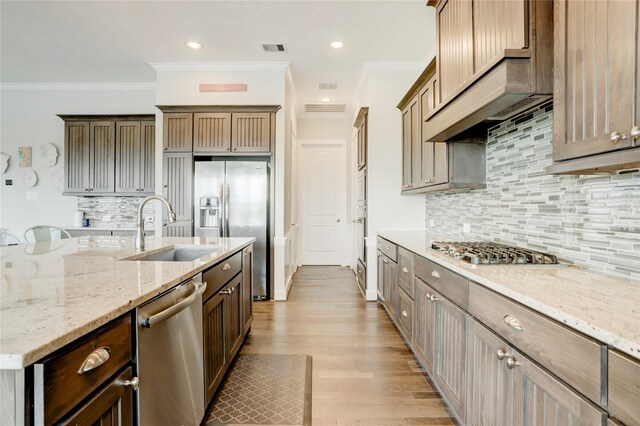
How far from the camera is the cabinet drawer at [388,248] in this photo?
2949 millimetres

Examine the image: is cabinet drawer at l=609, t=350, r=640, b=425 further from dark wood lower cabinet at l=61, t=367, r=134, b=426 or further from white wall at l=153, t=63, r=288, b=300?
white wall at l=153, t=63, r=288, b=300

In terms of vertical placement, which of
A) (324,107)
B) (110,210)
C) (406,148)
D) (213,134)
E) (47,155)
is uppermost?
(324,107)

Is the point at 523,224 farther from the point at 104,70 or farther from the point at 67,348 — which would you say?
the point at 104,70

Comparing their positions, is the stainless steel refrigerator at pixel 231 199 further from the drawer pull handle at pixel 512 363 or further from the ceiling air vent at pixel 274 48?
the drawer pull handle at pixel 512 363

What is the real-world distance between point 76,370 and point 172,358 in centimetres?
55

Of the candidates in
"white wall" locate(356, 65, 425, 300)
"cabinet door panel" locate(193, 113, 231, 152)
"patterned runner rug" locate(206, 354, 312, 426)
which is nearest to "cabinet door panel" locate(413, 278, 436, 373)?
"patterned runner rug" locate(206, 354, 312, 426)

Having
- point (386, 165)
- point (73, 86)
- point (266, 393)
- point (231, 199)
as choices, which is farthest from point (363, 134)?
point (73, 86)

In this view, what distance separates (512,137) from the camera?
2.16 m

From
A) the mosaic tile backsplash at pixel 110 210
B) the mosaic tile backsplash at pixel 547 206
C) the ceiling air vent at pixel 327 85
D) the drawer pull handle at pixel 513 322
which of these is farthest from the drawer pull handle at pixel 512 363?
the mosaic tile backsplash at pixel 110 210

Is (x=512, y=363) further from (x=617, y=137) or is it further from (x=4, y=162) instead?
(x=4, y=162)

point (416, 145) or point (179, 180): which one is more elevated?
point (416, 145)

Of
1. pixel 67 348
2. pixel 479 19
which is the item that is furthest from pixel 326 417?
pixel 479 19

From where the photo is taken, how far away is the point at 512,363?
3.73 ft

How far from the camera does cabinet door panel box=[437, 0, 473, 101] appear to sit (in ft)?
5.87
